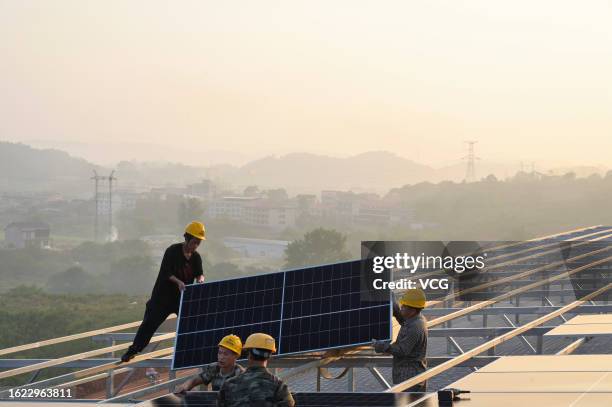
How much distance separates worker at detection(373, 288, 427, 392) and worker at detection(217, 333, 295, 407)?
4.48m

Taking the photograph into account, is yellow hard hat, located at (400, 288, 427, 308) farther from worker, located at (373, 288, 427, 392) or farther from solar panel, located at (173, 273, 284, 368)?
solar panel, located at (173, 273, 284, 368)

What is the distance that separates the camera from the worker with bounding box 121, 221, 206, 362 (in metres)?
18.2

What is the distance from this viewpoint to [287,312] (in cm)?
1886

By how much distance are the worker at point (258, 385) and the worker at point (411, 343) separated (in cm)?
448

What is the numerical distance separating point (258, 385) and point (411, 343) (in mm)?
4774

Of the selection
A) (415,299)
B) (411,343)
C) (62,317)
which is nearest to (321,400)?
(411,343)

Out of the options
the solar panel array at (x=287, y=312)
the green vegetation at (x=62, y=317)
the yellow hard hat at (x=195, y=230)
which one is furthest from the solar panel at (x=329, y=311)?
the green vegetation at (x=62, y=317)

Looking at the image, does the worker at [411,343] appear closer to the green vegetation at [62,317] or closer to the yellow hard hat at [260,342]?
the yellow hard hat at [260,342]

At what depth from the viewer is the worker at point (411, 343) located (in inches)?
604

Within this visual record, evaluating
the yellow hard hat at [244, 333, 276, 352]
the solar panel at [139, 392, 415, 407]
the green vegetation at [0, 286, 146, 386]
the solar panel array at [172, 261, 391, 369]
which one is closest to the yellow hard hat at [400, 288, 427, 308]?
the solar panel at [139, 392, 415, 407]

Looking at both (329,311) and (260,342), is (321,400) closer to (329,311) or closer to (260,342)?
(260,342)

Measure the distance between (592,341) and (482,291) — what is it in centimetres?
1171

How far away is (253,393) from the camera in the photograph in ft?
35.9

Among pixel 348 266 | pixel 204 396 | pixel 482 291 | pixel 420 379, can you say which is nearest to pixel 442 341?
pixel 482 291
